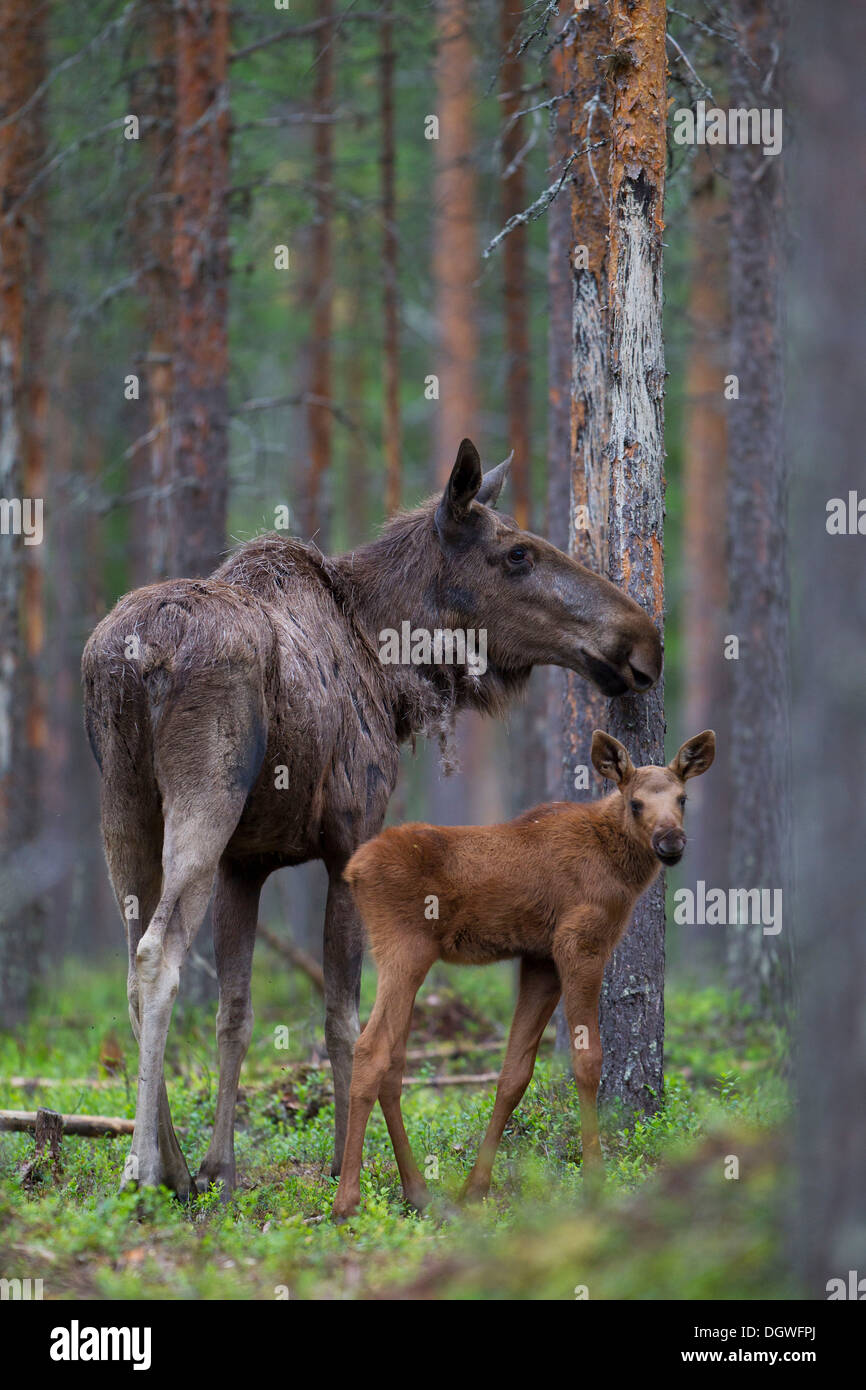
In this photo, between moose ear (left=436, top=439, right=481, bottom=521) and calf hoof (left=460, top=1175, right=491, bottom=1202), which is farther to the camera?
moose ear (left=436, top=439, right=481, bottom=521)

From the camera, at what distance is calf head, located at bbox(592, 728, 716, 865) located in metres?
6.49

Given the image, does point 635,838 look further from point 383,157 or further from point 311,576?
point 383,157

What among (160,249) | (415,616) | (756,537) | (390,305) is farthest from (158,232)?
(415,616)

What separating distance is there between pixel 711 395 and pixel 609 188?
1140 centimetres

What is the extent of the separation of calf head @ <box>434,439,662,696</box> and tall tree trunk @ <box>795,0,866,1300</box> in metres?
3.26

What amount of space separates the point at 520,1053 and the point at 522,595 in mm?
2619

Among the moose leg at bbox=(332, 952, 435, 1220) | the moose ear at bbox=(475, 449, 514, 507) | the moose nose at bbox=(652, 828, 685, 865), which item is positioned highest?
the moose ear at bbox=(475, 449, 514, 507)

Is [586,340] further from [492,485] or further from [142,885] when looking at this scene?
[142,885]

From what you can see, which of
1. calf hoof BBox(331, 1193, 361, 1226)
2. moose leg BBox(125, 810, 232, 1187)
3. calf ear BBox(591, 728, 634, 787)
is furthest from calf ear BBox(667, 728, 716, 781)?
calf hoof BBox(331, 1193, 361, 1226)

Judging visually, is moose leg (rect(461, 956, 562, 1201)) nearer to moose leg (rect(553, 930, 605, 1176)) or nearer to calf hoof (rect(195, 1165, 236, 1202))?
moose leg (rect(553, 930, 605, 1176))

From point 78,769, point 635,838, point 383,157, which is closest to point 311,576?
point 635,838

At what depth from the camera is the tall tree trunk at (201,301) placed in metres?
12.1

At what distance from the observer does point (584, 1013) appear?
260 inches

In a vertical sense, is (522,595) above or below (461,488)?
below
